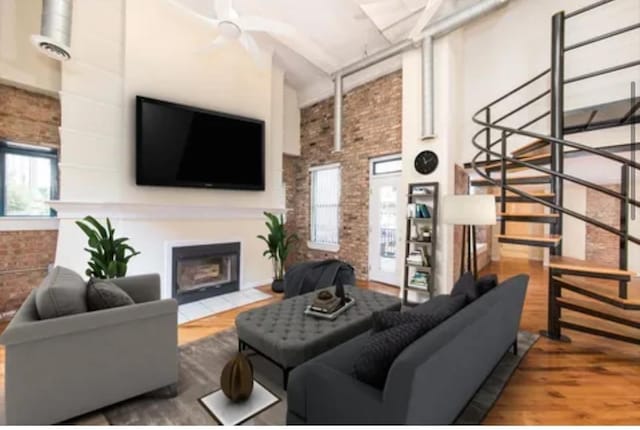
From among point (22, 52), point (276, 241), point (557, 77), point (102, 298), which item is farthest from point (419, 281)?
point (22, 52)

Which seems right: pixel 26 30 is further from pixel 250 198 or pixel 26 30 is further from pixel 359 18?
pixel 359 18

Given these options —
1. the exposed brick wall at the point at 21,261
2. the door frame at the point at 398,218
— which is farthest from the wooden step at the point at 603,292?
the exposed brick wall at the point at 21,261

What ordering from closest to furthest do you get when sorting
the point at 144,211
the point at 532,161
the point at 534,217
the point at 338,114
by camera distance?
1. the point at 534,217
2. the point at 532,161
3. the point at 144,211
4. the point at 338,114

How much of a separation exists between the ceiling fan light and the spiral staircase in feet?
9.57

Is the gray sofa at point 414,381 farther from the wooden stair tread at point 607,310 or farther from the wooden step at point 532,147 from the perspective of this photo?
the wooden step at point 532,147

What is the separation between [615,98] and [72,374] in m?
5.67

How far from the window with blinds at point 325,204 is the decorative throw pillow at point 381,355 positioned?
15.0ft

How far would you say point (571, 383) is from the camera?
86.3 inches

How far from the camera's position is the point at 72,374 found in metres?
1.70

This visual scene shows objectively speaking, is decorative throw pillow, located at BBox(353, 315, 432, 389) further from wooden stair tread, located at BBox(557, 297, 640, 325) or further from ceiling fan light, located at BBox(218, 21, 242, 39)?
ceiling fan light, located at BBox(218, 21, 242, 39)

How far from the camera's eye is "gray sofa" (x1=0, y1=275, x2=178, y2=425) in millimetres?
1565

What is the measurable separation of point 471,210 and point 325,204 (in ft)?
11.5

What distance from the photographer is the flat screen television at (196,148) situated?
12.6 ft

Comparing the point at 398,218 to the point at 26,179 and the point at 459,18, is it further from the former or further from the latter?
the point at 26,179
